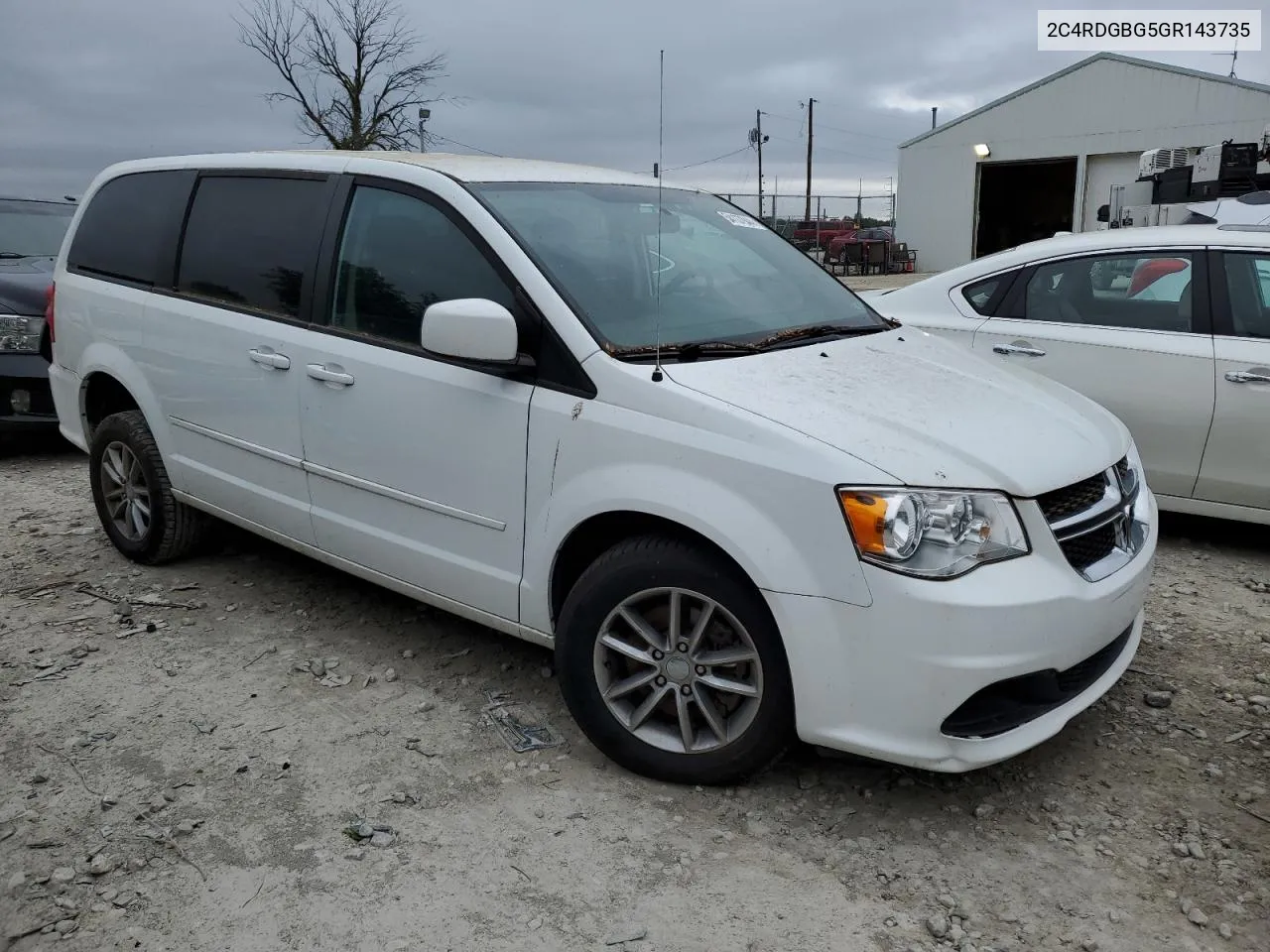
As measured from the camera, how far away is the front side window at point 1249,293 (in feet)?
15.6

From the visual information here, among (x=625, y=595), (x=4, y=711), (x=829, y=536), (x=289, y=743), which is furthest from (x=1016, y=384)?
(x=4, y=711)

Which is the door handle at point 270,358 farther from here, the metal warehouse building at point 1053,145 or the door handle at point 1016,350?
the metal warehouse building at point 1053,145

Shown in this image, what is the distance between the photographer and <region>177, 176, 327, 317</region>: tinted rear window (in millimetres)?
3855

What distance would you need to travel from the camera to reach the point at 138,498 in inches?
188

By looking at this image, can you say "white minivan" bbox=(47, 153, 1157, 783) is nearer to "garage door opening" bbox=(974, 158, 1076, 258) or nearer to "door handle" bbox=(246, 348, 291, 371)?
"door handle" bbox=(246, 348, 291, 371)

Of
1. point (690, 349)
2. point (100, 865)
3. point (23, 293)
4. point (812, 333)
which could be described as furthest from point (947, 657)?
point (23, 293)

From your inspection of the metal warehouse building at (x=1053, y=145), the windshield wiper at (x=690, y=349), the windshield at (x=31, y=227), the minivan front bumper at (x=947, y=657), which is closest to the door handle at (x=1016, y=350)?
the windshield wiper at (x=690, y=349)

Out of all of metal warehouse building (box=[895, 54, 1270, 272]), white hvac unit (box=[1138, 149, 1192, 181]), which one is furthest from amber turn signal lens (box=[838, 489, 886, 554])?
metal warehouse building (box=[895, 54, 1270, 272])

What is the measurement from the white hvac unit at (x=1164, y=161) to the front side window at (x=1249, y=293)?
6.44 m

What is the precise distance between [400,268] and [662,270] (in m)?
0.88

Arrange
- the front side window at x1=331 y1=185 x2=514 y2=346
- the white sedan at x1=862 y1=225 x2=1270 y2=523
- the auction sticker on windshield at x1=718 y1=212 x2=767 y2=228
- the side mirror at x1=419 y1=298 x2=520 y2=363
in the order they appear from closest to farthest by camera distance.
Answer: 1. the side mirror at x1=419 y1=298 x2=520 y2=363
2. the front side window at x1=331 y1=185 x2=514 y2=346
3. the auction sticker on windshield at x1=718 y1=212 x2=767 y2=228
4. the white sedan at x1=862 y1=225 x2=1270 y2=523

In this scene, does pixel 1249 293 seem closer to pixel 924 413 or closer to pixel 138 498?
pixel 924 413

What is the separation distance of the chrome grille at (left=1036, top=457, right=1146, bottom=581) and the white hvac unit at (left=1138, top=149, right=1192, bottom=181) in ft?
28.9

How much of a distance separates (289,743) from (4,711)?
1032mm
